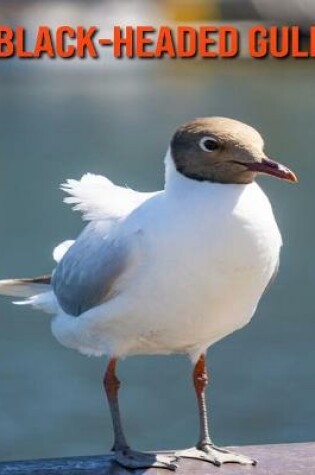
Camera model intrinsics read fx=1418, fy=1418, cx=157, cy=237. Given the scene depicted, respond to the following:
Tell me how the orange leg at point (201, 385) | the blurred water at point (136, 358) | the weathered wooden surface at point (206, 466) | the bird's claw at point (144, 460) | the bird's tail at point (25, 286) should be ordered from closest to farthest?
the weathered wooden surface at point (206, 466)
the bird's claw at point (144, 460)
the orange leg at point (201, 385)
the bird's tail at point (25, 286)
the blurred water at point (136, 358)

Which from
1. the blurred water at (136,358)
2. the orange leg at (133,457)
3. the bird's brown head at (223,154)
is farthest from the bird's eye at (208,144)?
the blurred water at (136,358)

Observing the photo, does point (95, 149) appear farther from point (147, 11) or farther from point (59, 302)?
point (59, 302)

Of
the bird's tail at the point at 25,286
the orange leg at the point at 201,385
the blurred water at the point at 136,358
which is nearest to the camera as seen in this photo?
the orange leg at the point at 201,385

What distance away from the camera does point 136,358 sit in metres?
4.86

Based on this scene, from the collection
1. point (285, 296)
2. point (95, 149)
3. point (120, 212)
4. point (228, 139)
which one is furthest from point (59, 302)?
point (95, 149)

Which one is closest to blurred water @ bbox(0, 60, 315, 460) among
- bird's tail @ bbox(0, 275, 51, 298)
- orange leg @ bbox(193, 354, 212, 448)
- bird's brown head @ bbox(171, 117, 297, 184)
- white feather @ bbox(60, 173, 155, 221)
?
bird's tail @ bbox(0, 275, 51, 298)

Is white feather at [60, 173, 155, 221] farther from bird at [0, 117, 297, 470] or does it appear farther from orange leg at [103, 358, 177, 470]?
orange leg at [103, 358, 177, 470]

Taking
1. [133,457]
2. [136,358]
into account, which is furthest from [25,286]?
[136,358]

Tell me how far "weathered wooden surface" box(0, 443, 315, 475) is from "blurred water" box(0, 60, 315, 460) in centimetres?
196

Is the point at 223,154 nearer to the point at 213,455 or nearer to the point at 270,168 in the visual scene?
the point at 270,168

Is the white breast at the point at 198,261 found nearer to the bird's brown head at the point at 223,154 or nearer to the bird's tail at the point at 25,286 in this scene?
the bird's brown head at the point at 223,154

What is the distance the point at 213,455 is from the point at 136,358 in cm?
268

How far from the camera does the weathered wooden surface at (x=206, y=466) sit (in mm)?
1982

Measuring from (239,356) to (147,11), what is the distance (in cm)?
756
